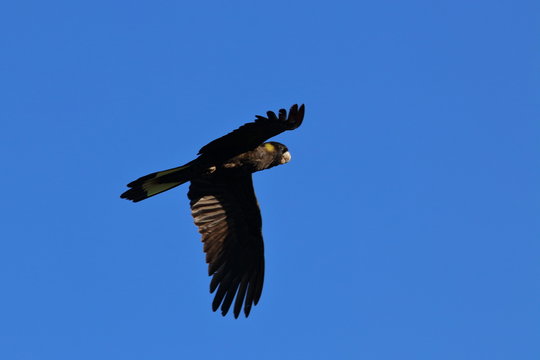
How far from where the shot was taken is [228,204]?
14.3 metres

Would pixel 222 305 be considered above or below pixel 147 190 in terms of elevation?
below

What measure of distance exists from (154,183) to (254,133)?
165cm

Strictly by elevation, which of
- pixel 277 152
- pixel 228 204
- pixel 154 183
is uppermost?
pixel 277 152

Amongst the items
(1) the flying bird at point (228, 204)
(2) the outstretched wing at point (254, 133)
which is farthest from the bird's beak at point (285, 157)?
(2) the outstretched wing at point (254, 133)

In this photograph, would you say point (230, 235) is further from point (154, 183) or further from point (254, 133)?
point (254, 133)

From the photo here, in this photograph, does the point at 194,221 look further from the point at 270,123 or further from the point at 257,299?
the point at 270,123

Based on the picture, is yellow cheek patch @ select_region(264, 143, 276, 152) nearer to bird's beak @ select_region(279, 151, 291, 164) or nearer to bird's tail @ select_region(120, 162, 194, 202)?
bird's beak @ select_region(279, 151, 291, 164)

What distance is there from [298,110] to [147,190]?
260cm

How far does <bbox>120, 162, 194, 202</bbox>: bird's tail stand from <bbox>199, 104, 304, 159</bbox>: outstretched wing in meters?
0.47

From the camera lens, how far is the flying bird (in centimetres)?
1291

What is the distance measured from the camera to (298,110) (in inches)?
460


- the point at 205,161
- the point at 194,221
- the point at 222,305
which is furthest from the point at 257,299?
the point at 205,161

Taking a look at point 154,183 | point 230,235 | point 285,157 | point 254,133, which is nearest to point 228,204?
point 230,235

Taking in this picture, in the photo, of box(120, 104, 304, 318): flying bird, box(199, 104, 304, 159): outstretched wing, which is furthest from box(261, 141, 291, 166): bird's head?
box(199, 104, 304, 159): outstretched wing
